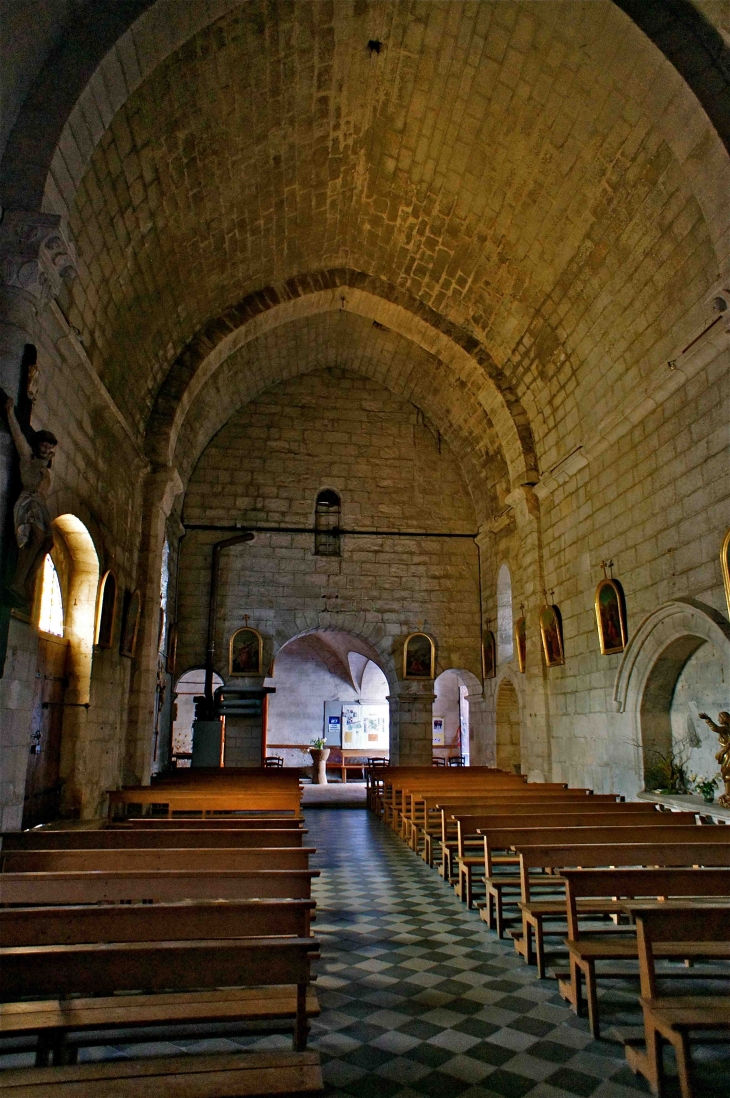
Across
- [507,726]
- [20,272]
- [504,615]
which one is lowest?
[507,726]

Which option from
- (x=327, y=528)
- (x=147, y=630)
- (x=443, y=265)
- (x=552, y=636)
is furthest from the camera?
(x=327, y=528)

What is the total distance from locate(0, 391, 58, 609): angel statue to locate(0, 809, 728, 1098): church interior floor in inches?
132

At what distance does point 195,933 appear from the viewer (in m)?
2.83

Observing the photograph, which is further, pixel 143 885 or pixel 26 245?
pixel 26 245

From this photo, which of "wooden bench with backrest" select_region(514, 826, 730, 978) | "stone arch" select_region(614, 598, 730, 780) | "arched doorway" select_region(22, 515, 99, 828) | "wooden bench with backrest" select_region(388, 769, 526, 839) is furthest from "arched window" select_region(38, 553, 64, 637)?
"stone arch" select_region(614, 598, 730, 780)

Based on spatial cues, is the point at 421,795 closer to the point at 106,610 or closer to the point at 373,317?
the point at 106,610

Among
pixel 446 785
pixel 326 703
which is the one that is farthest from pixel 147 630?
pixel 326 703

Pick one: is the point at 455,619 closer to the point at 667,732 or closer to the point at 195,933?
the point at 667,732

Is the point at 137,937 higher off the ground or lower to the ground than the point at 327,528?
lower

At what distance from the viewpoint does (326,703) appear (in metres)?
22.9

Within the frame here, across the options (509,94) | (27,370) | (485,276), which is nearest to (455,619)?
(485,276)

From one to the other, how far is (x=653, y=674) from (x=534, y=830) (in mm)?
4115

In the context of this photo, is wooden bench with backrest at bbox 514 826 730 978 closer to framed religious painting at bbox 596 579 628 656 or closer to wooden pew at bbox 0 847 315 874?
wooden pew at bbox 0 847 315 874

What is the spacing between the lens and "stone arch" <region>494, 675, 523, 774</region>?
14.6 meters
